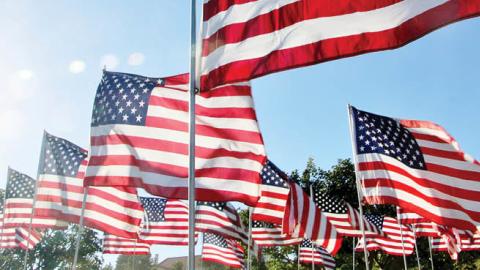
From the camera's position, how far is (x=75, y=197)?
44.2 feet

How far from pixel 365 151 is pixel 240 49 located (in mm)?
7076

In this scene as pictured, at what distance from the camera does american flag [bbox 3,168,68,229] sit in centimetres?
1680

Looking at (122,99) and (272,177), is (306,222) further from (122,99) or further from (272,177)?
(122,99)

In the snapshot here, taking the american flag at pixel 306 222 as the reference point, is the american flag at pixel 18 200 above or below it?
above

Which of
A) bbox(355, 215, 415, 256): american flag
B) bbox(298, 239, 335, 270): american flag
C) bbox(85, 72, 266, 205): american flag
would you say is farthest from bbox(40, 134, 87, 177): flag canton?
bbox(298, 239, 335, 270): american flag

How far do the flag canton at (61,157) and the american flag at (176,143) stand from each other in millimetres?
4599

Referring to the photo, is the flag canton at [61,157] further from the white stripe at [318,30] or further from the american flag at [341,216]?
the american flag at [341,216]

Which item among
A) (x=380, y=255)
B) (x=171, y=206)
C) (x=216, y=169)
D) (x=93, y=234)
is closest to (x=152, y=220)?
(x=171, y=206)

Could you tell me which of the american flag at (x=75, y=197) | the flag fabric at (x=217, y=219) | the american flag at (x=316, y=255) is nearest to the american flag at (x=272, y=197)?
the flag fabric at (x=217, y=219)

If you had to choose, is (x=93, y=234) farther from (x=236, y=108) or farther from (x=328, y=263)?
(x=236, y=108)

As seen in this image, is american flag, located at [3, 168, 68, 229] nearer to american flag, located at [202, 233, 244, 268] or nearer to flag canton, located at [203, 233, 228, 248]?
american flag, located at [202, 233, 244, 268]

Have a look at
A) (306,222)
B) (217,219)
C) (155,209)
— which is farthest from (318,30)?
(155,209)

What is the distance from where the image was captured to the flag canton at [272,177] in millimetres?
14398

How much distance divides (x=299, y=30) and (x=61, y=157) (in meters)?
10.7
